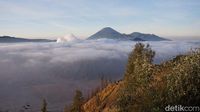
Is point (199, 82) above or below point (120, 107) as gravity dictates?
above

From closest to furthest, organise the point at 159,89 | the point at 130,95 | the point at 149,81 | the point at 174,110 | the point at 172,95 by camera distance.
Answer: the point at 174,110
the point at 172,95
the point at 159,89
the point at 149,81
the point at 130,95

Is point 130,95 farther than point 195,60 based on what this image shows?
Yes

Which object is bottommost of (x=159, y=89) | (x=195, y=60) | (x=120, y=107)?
(x=120, y=107)

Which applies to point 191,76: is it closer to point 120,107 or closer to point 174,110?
point 174,110

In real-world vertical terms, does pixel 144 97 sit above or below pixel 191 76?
below

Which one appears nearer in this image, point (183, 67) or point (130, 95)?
point (183, 67)

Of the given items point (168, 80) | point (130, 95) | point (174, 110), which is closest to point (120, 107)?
point (130, 95)

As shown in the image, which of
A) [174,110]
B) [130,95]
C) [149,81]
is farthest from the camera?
[130,95]

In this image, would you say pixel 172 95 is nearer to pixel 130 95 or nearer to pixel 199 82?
pixel 199 82

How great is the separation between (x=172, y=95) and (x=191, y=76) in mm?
4992

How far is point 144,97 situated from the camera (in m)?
70.8

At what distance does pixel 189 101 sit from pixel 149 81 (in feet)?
46.1

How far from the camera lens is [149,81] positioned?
253 ft

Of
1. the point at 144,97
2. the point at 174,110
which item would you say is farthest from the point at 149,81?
the point at 174,110
